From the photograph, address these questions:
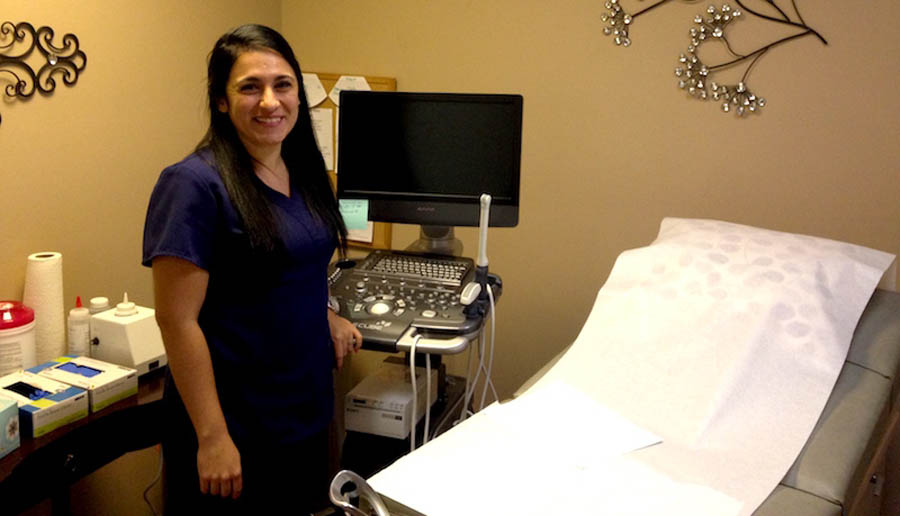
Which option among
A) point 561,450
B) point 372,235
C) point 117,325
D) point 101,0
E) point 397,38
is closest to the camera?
point 561,450

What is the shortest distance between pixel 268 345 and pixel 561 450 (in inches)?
24.0

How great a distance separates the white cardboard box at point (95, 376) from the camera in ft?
5.45

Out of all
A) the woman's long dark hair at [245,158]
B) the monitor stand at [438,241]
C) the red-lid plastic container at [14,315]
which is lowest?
the red-lid plastic container at [14,315]

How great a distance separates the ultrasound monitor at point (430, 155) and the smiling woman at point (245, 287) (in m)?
0.40

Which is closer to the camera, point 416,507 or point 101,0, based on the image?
point 416,507

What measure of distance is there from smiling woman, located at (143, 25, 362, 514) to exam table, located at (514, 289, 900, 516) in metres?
0.52

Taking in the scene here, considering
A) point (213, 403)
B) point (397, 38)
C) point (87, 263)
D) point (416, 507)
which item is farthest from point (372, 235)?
point (416, 507)

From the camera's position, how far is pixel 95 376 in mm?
1710

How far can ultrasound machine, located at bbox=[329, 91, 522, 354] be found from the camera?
1936 millimetres

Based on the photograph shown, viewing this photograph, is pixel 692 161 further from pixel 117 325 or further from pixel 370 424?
pixel 117 325

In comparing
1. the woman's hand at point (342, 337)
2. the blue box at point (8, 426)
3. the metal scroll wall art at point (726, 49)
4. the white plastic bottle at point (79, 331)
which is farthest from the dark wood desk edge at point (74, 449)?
the metal scroll wall art at point (726, 49)

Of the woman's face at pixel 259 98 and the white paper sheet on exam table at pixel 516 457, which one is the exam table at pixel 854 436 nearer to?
the white paper sheet on exam table at pixel 516 457

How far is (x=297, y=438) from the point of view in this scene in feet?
5.16

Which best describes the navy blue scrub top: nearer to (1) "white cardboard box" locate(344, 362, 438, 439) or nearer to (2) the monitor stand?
(1) "white cardboard box" locate(344, 362, 438, 439)
